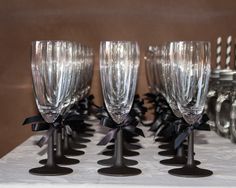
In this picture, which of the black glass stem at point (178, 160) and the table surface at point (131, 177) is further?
the black glass stem at point (178, 160)

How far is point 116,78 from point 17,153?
0.37 meters

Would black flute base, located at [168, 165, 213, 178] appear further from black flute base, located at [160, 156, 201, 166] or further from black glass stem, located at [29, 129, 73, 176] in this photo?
black glass stem, located at [29, 129, 73, 176]

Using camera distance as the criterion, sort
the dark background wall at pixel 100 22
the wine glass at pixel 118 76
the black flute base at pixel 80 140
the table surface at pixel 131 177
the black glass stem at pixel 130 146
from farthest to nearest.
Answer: the dark background wall at pixel 100 22, the black flute base at pixel 80 140, the black glass stem at pixel 130 146, the wine glass at pixel 118 76, the table surface at pixel 131 177

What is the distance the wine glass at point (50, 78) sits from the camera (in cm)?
116

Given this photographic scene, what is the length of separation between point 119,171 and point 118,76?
7.8 inches

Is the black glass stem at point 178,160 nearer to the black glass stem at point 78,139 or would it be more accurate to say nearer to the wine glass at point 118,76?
the wine glass at point 118,76

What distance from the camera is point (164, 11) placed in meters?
2.32

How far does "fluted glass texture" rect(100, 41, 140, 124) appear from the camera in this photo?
1151 millimetres

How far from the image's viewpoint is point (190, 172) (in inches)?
44.2

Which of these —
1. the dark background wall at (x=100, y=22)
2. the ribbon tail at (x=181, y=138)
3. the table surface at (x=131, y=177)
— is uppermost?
the dark background wall at (x=100, y=22)

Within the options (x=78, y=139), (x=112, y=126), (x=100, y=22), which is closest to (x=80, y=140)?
(x=78, y=139)

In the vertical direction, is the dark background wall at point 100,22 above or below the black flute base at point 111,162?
above

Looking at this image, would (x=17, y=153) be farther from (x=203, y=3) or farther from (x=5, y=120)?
(x=203, y=3)

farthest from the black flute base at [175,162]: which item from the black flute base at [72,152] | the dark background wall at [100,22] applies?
the dark background wall at [100,22]
